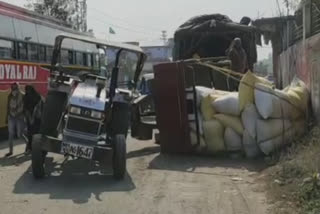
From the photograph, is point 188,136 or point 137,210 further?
point 188,136

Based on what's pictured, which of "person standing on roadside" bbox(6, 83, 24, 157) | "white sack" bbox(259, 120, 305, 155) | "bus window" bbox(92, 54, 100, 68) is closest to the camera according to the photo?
"white sack" bbox(259, 120, 305, 155)

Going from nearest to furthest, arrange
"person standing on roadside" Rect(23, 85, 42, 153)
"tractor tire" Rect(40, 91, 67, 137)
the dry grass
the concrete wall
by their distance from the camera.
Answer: the dry grass < "tractor tire" Rect(40, 91, 67, 137) < the concrete wall < "person standing on roadside" Rect(23, 85, 42, 153)

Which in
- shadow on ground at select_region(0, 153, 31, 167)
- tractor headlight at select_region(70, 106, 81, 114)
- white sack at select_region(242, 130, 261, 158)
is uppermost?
tractor headlight at select_region(70, 106, 81, 114)

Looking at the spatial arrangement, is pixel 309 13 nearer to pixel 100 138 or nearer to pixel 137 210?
pixel 100 138

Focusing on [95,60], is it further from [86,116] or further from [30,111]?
[86,116]

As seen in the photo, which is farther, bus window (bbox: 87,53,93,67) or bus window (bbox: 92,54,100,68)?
bus window (bbox: 92,54,100,68)

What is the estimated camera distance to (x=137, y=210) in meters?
8.06

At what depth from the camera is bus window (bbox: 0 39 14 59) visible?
16000 millimetres

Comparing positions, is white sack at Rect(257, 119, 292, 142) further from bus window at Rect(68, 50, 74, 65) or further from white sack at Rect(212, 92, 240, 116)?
bus window at Rect(68, 50, 74, 65)

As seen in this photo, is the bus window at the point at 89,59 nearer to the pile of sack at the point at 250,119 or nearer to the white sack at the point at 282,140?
the pile of sack at the point at 250,119

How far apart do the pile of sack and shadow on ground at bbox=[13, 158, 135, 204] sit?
2.50 meters

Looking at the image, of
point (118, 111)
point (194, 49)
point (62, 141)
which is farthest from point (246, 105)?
point (194, 49)

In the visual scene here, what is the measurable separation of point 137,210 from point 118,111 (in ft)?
12.3

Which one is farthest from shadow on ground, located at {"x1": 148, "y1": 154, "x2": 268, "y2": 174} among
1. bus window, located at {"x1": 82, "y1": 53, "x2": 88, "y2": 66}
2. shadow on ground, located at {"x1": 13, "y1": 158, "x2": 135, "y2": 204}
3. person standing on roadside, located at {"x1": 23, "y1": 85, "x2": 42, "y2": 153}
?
bus window, located at {"x1": 82, "y1": 53, "x2": 88, "y2": 66}
